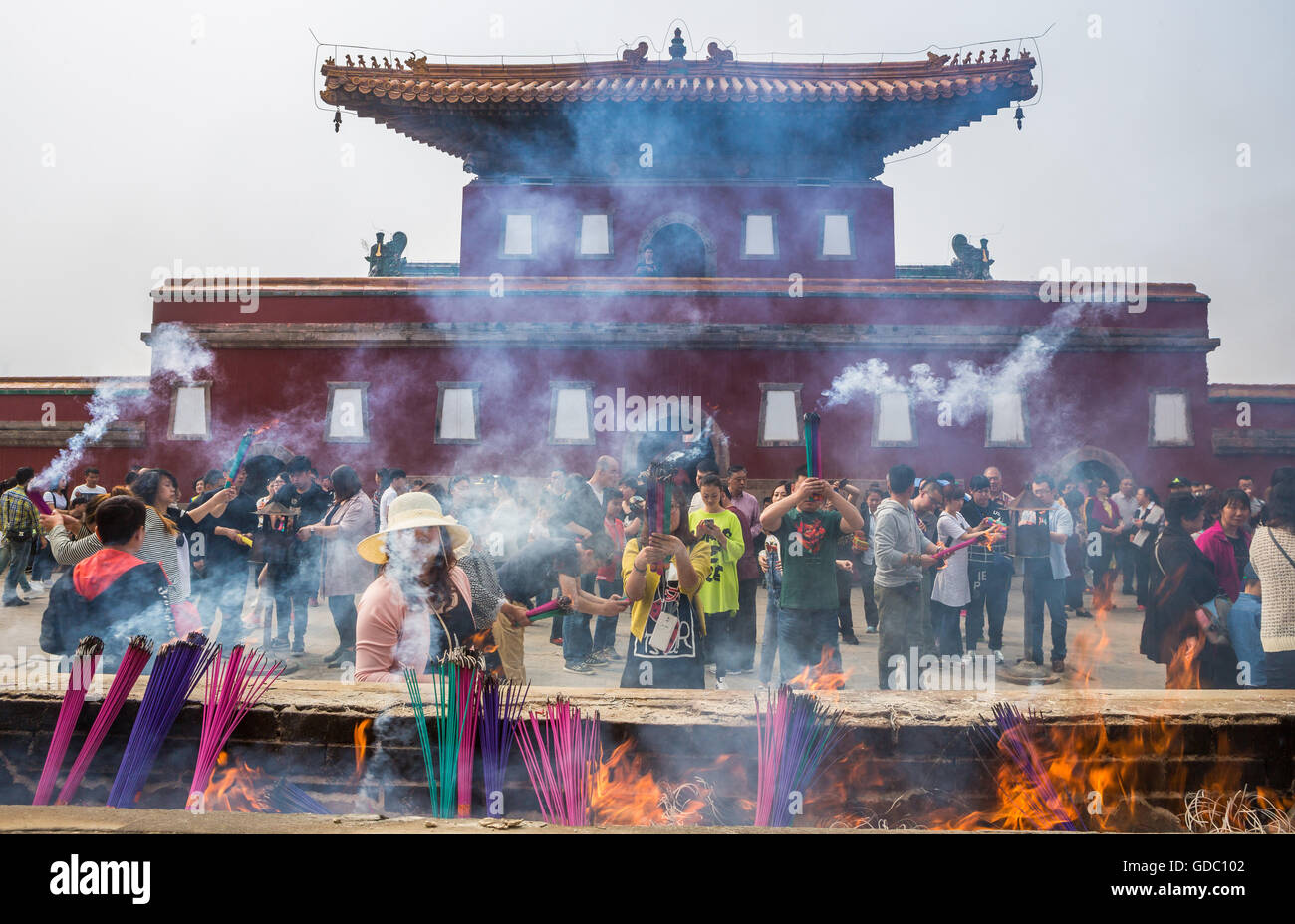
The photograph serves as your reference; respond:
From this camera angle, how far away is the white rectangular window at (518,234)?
14.3 meters

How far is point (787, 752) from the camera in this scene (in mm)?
2623

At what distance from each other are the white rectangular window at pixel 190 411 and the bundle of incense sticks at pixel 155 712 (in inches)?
467

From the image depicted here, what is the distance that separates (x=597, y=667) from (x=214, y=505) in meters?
3.51

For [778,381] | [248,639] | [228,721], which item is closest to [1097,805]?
[228,721]

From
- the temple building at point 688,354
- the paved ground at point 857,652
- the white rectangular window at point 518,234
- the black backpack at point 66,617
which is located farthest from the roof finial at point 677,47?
the black backpack at point 66,617

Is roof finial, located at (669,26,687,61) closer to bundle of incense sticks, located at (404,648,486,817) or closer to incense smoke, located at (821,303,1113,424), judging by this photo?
incense smoke, located at (821,303,1113,424)

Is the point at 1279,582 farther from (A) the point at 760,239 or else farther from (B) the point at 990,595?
(A) the point at 760,239

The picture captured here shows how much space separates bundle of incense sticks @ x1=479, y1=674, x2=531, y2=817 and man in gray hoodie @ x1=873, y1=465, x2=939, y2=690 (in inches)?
129

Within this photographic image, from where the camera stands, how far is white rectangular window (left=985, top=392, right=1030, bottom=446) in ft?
41.8

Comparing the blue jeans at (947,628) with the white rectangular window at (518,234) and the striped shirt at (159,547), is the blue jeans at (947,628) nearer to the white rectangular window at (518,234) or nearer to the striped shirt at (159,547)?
the striped shirt at (159,547)

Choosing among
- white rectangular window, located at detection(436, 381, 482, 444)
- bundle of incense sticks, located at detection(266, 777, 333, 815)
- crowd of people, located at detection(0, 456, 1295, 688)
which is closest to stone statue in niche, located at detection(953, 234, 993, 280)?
crowd of people, located at detection(0, 456, 1295, 688)

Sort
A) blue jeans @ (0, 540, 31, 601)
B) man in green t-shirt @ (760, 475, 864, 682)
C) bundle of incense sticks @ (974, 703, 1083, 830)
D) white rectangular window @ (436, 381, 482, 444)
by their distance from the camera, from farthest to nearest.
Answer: white rectangular window @ (436, 381, 482, 444), blue jeans @ (0, 540, 31, 601), man in green t-shirt @ (760, 475, 864, 682), bundle of incense sticks @ (974, 703, 1083, 830)
